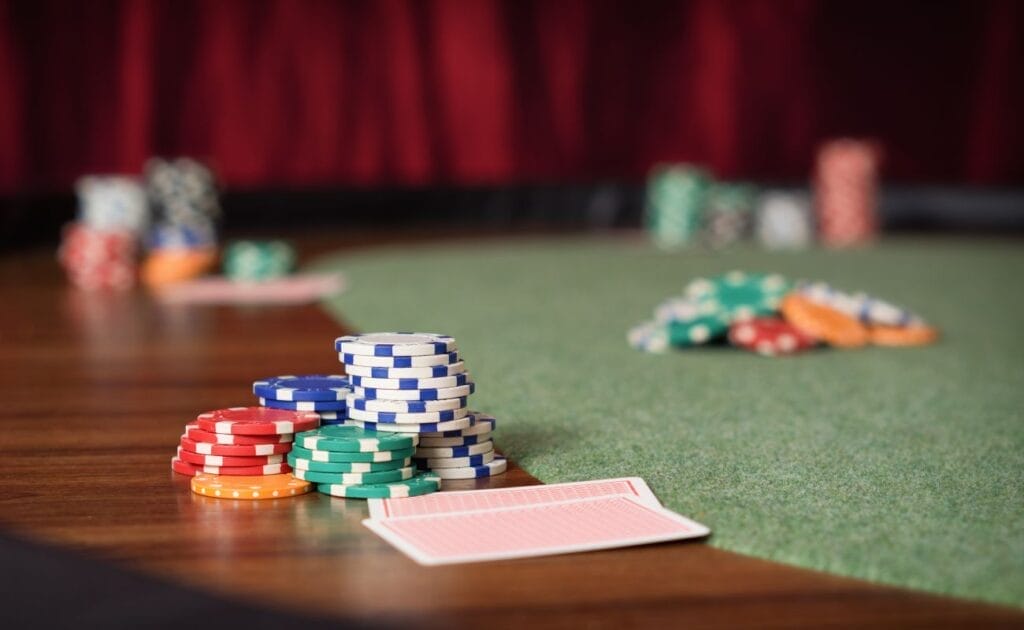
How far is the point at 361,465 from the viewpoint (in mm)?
1534

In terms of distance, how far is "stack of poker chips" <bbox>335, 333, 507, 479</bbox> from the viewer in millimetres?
1566

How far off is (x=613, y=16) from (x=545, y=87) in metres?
0.50

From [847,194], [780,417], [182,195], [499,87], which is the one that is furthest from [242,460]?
[499,87]

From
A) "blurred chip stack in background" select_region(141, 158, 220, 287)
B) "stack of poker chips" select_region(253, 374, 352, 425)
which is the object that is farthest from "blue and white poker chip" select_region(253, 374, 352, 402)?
"blurred chip stack in background" select_region(141, 158, 220, 287)

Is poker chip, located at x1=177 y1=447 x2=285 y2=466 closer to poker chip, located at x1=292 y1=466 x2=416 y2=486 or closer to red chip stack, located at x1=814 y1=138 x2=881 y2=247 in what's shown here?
poker chip, located at x1=292 y1=466 x2=416 y2=486

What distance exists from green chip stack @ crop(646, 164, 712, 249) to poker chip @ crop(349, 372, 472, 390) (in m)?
4.33

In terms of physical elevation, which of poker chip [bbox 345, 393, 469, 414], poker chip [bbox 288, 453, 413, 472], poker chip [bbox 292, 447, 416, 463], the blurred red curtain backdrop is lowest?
poker chip [bbox 288, 453, 413, 472]

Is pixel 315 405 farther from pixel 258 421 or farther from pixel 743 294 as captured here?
pixel 743 294

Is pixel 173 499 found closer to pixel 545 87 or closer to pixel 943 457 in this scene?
pixel 943 457

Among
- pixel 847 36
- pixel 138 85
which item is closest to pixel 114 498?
pixel 138 85

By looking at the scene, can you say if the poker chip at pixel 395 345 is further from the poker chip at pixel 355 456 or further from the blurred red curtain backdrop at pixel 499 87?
the blurred red curtain backdrop at pixel 499 87

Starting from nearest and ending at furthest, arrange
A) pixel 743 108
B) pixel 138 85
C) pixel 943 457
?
pixel 943 457, pixel 138 85, pixel 743 108

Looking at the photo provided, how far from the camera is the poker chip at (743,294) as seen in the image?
291cm

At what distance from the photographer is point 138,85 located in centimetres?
587
